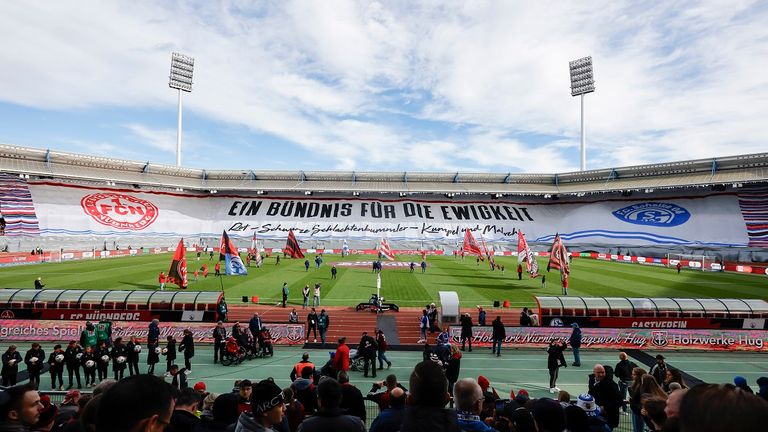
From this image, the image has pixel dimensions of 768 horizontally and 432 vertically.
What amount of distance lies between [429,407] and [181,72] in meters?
103

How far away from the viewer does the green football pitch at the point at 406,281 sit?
31.8 metres

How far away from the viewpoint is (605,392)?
934 centimetres

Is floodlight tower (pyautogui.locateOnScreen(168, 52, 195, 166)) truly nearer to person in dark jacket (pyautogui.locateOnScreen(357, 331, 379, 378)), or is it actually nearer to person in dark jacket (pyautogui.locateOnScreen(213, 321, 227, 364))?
person in dark jacket (pyautogui.locateOnScreen(213, 321, 227, 364))

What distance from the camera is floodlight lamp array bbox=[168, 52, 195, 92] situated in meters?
90.8

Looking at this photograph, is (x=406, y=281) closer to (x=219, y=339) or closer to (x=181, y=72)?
(x=219, y=339)

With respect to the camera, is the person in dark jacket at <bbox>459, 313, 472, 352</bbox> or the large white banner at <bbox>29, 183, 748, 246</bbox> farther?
the large white banner at <bbox>29, 183, 748, 246</bbox>

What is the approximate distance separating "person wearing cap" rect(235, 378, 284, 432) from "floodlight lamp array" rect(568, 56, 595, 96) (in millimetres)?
98915

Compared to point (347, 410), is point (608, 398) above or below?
below

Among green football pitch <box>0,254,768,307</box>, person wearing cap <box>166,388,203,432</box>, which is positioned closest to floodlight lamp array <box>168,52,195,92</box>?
green football pitch <box>0,254,768,307</box>

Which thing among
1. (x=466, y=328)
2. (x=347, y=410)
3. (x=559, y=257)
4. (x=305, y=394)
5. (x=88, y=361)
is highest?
(x=559, y=257)

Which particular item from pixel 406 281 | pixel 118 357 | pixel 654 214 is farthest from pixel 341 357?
pixel 654 214

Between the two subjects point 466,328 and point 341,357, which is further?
point 466,328

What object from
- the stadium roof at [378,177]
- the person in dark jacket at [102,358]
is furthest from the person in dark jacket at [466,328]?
the stadium roof at [378,177]

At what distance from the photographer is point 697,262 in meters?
53.1
